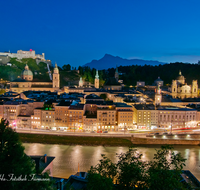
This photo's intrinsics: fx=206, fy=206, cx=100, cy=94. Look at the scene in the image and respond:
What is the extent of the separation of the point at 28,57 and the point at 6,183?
59666 millimetres

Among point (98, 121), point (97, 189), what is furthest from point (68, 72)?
point (97, 189)

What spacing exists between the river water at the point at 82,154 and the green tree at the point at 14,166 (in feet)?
27.1

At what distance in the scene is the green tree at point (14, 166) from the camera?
5.16 meters

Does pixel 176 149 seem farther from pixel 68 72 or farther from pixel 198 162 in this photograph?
pixel 68 72

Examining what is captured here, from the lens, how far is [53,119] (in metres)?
24.5

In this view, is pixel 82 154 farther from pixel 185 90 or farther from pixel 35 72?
pixel 35 72

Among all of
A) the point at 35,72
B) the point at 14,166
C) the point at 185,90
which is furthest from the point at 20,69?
the point at 14,166

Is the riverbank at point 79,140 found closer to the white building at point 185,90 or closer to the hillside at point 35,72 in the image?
the white building at point 185,90

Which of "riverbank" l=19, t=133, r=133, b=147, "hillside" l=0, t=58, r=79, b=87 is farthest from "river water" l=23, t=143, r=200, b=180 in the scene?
"hillside" l=0, t=58, r=79, b=87

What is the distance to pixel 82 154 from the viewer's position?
57.2 feet

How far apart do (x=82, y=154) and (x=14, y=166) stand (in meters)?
12.6

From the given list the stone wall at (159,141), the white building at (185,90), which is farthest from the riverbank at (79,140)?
the white building at (185,90)

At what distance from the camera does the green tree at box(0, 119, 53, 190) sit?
516 centimetres

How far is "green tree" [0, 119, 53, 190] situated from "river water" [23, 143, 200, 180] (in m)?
8.25
